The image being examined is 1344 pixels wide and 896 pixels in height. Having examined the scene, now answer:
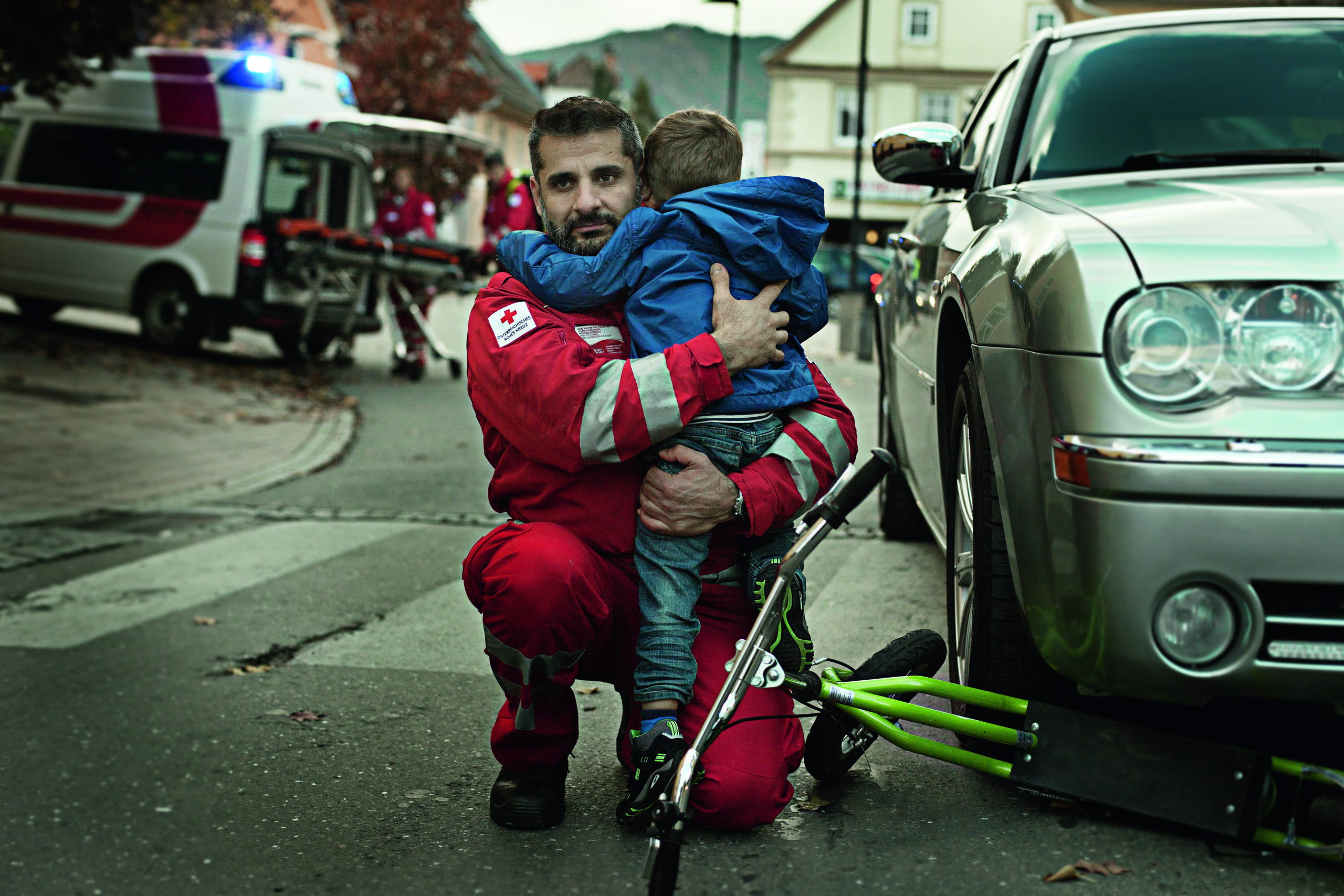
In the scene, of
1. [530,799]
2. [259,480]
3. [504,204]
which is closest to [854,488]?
[530,799]

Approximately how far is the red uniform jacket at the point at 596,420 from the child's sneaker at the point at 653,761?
15.4 inches

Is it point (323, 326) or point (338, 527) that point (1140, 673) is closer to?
point (338, 527)

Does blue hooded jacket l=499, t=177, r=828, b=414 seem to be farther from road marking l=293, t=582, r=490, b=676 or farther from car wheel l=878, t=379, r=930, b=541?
car wheel l=878, t=379, r=930, b=541

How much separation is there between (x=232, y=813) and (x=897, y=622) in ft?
7.16

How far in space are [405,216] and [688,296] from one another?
43.0 ft

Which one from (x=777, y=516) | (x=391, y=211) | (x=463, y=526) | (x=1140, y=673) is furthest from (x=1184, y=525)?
(x=391, y=211)

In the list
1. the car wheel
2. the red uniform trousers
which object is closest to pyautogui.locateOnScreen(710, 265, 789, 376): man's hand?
the red uniform trousers

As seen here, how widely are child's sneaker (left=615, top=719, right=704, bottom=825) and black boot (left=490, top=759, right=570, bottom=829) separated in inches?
8.0

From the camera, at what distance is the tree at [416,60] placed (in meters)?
30.0

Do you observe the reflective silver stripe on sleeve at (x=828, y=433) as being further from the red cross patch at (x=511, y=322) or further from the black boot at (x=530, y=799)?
the black boot at (x=530, y=799)

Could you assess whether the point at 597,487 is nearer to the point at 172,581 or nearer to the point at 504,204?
the point at 172,581

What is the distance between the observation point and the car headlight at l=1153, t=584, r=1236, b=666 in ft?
7.07

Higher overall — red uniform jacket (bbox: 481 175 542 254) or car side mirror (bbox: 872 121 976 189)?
car side mirror (bbox: 872 121 976 189)

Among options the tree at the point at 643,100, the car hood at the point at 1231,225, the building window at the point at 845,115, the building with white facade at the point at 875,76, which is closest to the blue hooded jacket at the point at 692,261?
the car hood at the point at 1231,225
